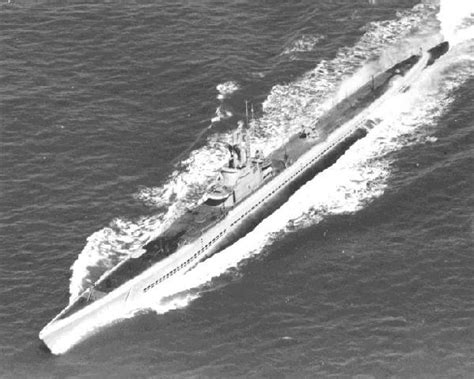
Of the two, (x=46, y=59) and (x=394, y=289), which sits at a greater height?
(x=46, y=59)

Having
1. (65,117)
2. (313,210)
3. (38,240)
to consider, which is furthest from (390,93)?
(38,240)

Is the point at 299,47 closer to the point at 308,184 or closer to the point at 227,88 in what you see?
the point at 227,88

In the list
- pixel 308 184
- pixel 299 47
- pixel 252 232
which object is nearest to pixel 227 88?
pixel 299 47

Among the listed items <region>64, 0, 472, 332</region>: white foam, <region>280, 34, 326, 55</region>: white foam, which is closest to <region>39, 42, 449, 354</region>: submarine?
<region>64, 0, 472, 332</region>: white foam

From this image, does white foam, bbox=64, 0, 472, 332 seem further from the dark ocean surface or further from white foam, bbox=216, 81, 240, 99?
the dark ocean surface

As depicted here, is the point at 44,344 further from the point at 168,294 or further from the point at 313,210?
the point at 313,210

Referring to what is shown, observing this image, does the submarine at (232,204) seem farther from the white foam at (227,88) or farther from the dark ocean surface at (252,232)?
the white foam at (227,88)

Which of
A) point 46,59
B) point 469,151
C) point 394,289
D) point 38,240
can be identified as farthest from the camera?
point 46,59

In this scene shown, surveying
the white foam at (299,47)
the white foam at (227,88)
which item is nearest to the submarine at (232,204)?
the white foam at (227,88)

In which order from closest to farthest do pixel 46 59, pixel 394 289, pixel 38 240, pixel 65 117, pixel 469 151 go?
pixel 394 289 → pixel 38 240 → pixel 469 151 → pixel 65 117 → pixel 46 59
